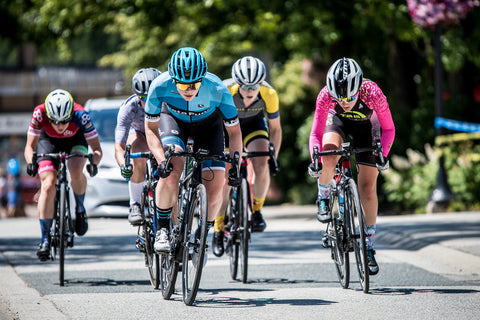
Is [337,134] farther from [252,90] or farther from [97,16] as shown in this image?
[97,16]

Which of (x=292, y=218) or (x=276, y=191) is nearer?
(x=292, y=218)

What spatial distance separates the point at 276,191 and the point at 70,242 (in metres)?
13.8

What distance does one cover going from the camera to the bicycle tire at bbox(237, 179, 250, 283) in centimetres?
838

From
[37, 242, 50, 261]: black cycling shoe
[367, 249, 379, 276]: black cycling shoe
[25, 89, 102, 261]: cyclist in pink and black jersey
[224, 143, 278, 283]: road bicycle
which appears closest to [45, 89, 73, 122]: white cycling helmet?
[25, 89, 102, 261]: cyclist in pink and black jersey

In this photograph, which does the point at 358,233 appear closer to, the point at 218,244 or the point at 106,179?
the point at 218,244

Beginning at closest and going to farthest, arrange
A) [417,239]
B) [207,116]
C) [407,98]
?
[207,116] < [417,239] < [407,98]

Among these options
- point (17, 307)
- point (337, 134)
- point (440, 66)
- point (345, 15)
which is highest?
point (345, 15)

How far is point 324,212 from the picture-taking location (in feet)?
26.0

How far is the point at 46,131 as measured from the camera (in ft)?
30.7

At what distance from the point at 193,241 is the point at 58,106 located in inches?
105

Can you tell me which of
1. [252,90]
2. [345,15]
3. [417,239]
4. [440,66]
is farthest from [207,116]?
[345,15]

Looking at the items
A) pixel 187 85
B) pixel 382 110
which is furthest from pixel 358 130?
pixel 187 85

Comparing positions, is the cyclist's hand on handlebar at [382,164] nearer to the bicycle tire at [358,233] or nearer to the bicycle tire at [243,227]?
the bicycle tire at [358,233]

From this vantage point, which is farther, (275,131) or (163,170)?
(275,131)
